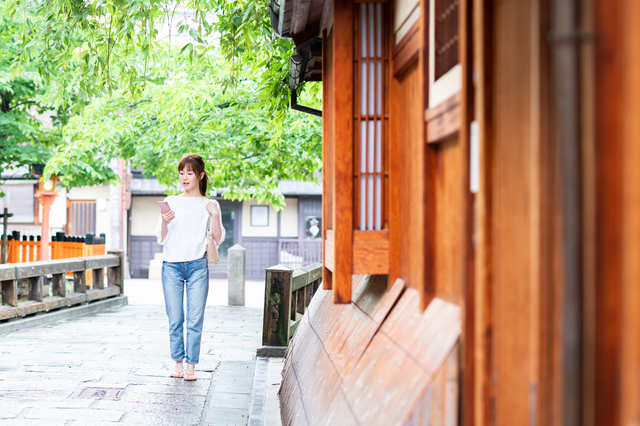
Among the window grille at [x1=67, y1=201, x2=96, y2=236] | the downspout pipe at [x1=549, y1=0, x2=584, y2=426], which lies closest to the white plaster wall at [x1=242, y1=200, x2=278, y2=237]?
the window grille at [x1=67, y1=201, x2=96, y2=236]

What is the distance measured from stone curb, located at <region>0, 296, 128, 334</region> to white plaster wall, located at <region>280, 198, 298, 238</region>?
1146 cm

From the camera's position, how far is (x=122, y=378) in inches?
213

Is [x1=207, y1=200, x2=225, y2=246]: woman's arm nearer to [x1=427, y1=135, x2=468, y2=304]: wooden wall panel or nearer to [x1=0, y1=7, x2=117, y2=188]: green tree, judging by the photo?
[x1=427, y1=135, x2=468, y2=304]: wooden wall panel

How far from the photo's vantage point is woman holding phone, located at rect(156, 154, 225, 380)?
16.1 feet

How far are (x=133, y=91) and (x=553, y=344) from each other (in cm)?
589

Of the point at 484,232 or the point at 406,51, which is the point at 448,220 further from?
the point at 406,51

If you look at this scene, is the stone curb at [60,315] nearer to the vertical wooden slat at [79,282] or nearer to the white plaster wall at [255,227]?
the vertical wooden slat at [79,282]

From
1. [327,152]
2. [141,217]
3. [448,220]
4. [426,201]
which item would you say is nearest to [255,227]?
[141,217]

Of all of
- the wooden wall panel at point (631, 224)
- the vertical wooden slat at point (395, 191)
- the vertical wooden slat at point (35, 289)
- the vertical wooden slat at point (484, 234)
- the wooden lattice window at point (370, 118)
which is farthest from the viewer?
the vertical wooden slat at point (35, 289)

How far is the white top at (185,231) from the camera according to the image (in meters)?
4.89

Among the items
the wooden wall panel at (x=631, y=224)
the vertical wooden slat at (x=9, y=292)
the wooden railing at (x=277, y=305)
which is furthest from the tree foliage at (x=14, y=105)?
the wooden wall panel at (x=631, y=224)

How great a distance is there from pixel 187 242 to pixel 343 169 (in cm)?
243

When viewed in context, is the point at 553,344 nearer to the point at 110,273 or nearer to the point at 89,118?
the point at 110,273

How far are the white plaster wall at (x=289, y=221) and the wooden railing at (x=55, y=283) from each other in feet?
37.5
